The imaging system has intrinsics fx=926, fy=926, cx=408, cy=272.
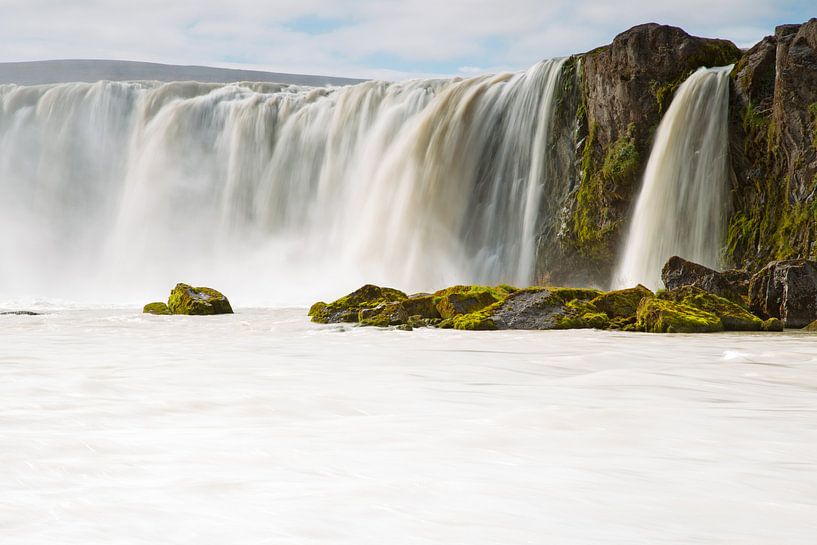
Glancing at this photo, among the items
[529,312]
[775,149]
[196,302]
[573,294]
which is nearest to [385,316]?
[529,312]

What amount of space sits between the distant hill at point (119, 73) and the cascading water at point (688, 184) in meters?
29.5

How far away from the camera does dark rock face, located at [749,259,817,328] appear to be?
11602 mm

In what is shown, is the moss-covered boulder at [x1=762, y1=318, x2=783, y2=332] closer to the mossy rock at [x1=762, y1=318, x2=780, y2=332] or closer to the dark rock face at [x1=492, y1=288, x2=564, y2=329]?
the mossy rock at [x1=762, y1=318, x2=780, y2=332]

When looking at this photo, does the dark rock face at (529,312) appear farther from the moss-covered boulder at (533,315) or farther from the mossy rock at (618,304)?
the mossy rock at (618,304)

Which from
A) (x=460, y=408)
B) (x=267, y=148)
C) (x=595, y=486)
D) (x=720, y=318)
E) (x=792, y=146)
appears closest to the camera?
(x=595, y=486)

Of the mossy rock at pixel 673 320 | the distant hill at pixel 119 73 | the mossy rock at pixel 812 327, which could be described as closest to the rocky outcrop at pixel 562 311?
the mossy rock at pixel 673 320

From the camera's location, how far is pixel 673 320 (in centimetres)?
1084

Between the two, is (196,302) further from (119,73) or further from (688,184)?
(119,73)

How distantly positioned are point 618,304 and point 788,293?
210 centimetres

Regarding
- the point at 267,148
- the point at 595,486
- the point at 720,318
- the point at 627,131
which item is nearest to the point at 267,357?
the point at 595,486

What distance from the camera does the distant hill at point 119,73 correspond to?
145ft

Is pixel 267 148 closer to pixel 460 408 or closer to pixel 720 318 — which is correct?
pixel 720 318

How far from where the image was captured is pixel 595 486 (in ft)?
9.62

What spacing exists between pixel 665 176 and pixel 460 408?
45.8 ft
